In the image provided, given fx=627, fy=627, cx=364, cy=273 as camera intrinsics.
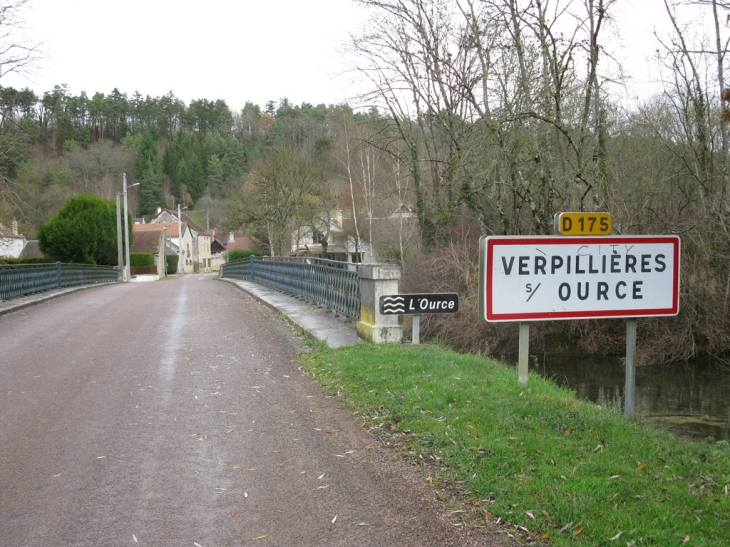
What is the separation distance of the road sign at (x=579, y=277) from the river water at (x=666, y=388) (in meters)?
2.87

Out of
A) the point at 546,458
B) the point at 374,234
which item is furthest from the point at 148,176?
the point at 546,458

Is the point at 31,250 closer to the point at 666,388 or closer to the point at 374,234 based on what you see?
the point at 374,234

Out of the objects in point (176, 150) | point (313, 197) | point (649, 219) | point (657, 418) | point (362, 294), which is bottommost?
point (657, 418)

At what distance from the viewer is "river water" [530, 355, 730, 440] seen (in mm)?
9500

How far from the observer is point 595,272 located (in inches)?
228

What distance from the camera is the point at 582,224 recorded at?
18.8 ft

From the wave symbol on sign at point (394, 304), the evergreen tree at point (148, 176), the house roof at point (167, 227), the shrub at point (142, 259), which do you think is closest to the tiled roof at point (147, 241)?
the house roof at point (167, 227)

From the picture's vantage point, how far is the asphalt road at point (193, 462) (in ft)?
12.4

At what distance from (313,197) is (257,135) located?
239ft

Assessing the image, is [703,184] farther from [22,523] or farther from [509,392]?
[22,523]

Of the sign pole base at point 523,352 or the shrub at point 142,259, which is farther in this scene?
the shrub at point 142,259

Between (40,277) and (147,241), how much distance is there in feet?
169

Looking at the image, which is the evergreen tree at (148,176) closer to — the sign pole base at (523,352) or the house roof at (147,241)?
the house roof at (147,241)

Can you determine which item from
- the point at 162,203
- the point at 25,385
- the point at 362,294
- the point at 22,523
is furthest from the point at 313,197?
the point at 162,203
